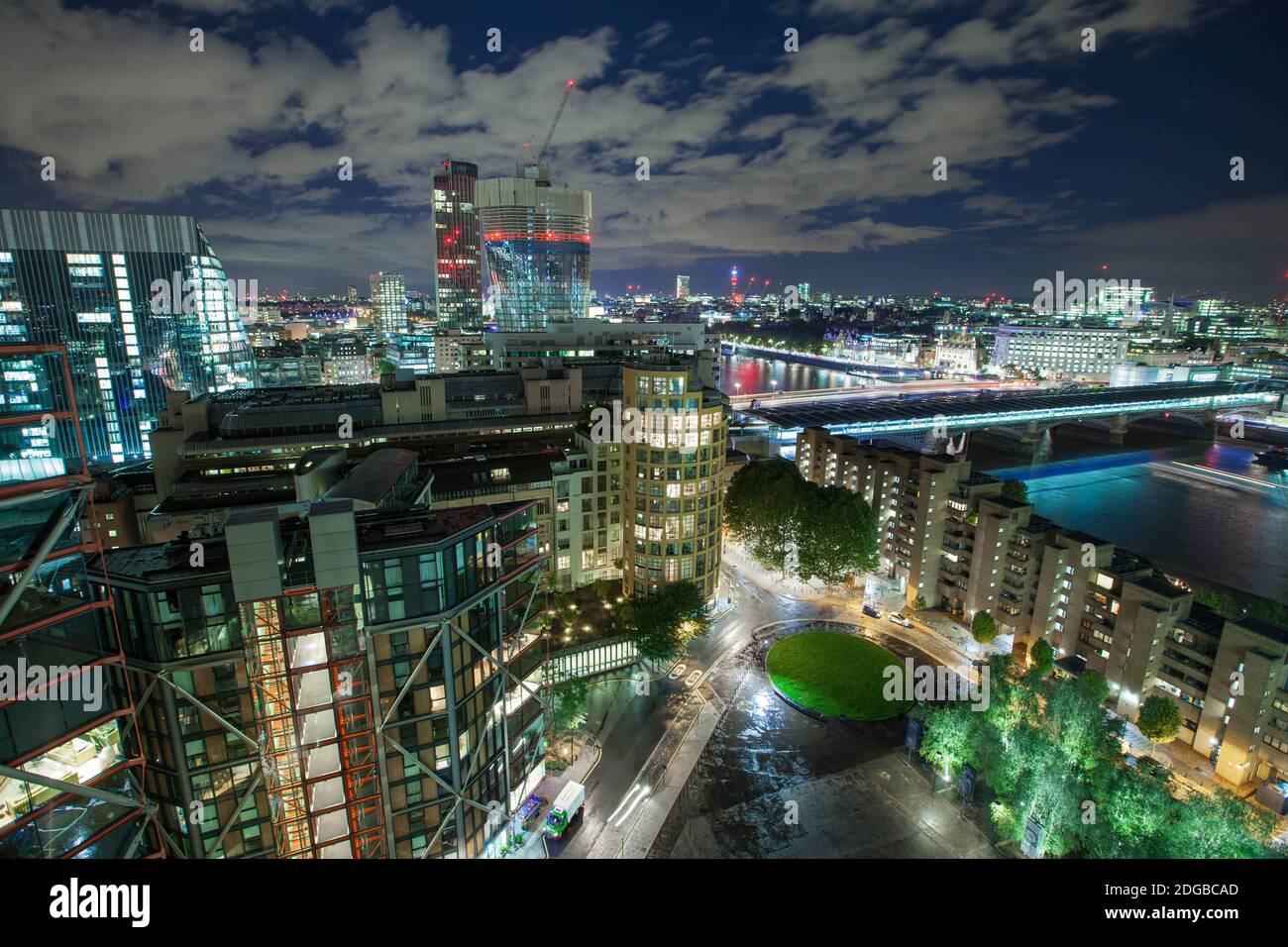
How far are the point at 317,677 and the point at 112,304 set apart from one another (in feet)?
194

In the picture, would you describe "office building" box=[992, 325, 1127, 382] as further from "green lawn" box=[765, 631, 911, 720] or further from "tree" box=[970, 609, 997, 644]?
"green lawn" box=[765, 631, 911, 720]

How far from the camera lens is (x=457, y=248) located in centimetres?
15062

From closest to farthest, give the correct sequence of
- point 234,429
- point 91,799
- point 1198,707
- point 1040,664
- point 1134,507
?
point 91,799, point 1198,707, point 1040,664, point 234,429, point 1134,507

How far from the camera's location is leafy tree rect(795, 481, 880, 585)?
32.9 meters

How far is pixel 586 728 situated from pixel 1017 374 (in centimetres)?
11549

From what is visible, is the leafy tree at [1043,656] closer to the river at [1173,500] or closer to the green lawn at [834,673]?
the green lawn at [834,673]

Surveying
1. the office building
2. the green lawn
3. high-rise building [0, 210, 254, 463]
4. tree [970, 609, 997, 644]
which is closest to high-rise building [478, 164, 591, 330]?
high-rise building [0, 210, 254, 463]

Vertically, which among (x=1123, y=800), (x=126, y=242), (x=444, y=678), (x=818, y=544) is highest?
(x=126, y=242)

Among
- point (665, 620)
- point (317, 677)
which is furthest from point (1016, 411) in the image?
point (317, 677)

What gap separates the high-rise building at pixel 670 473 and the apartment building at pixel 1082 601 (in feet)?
38.6

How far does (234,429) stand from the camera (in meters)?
33.2

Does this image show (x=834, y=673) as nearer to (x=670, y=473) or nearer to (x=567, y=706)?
(x=670, y=473)
